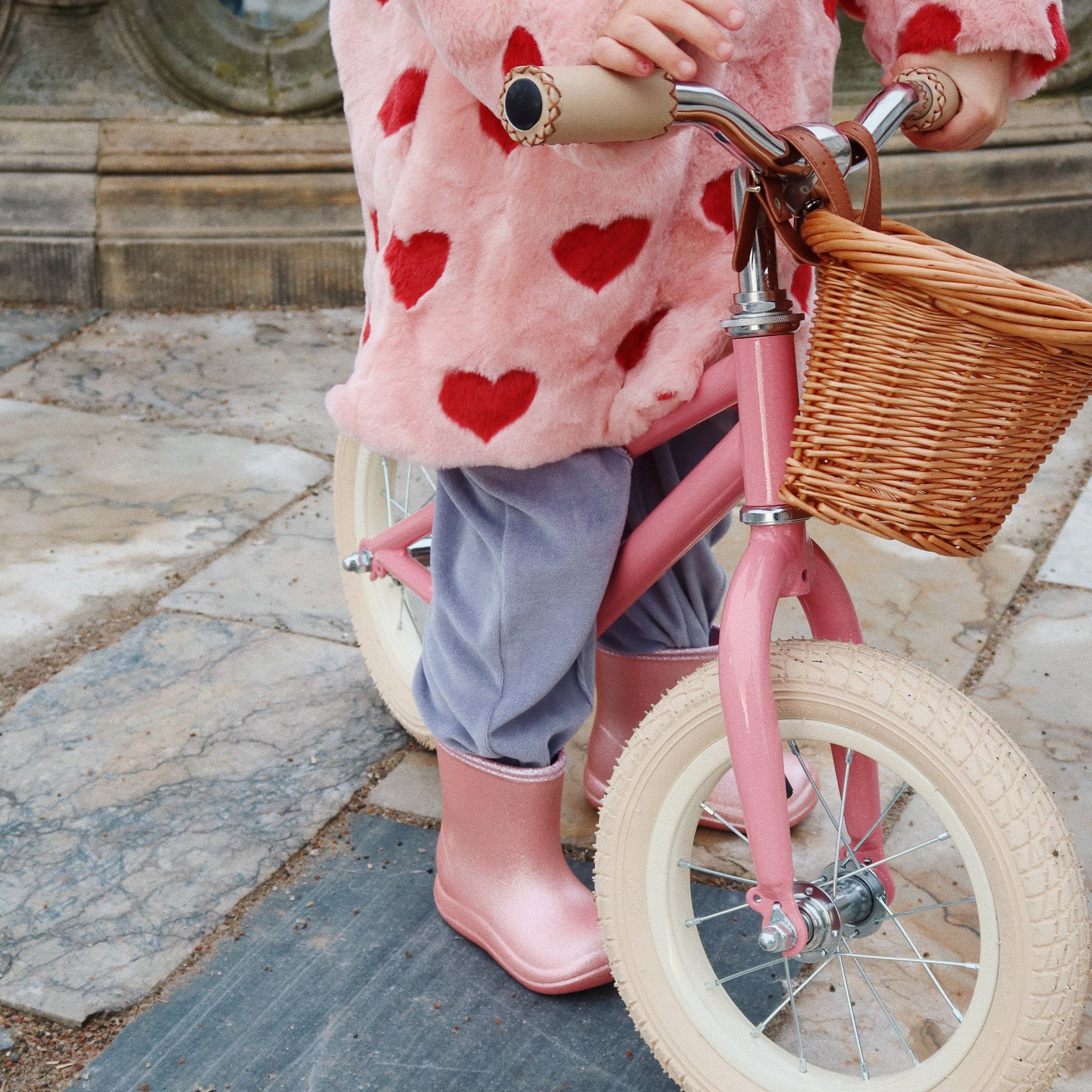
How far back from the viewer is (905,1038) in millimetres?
1418

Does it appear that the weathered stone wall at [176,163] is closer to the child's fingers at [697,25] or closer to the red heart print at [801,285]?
the red heart print at [801,285]

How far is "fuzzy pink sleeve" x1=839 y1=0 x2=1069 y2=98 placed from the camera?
3.94ft

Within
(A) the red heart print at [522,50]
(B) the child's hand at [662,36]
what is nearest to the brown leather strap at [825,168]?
(B) the child's hand at [662,36]

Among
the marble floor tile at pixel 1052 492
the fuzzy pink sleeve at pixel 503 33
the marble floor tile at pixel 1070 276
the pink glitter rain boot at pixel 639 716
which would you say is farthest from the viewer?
the marble floor tile at pixel 1070 276

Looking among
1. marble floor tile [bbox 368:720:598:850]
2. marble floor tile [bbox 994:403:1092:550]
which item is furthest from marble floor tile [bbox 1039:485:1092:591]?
marble floor tile [bbox 368:720:598:850]

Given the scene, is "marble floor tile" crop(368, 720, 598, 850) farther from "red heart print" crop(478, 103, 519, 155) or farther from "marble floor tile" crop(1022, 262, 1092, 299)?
"marble floor tile" crop(1022, 262, 1092, 299)

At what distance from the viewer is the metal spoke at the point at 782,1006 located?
50.5 inches

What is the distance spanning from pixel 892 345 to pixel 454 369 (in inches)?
18.1

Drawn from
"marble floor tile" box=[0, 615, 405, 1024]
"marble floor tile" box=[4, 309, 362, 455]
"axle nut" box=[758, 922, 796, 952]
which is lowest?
"marble floor tile" box=[4, 309, 362, 455]

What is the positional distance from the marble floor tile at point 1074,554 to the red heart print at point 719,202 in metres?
1.43

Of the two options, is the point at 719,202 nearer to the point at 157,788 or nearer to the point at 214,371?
the point at 157,788

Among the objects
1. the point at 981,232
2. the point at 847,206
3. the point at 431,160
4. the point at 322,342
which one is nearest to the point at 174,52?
the point at 322,342

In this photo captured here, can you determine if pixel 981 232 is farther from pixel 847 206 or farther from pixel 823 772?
pixel 847 206

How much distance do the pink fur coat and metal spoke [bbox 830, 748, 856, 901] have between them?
15.1 inches
